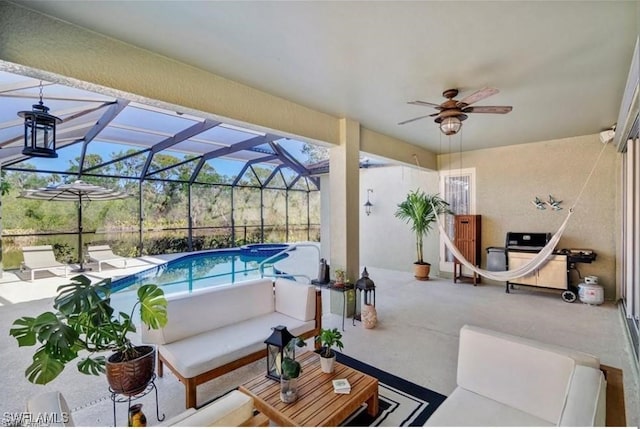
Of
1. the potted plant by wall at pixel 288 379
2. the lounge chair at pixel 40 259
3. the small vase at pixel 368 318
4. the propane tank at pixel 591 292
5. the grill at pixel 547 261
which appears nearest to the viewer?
the potted plant by wall at pixel 288 379

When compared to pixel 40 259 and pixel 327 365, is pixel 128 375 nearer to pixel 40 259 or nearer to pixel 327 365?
pixel 327 365

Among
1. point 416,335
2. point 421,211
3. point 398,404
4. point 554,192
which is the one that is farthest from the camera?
point 421,211

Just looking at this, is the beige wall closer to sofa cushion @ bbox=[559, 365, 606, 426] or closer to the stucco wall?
the stucco wall

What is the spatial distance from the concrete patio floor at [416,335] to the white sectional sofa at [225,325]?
0.32 meters

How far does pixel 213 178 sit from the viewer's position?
1053 centimetres

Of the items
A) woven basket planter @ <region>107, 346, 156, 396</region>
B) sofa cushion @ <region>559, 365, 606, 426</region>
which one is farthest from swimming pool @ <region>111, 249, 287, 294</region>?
sofa cushion @ <region>559, 365, 606, 426</region>

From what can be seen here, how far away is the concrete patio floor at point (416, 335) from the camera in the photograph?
7.81 ft

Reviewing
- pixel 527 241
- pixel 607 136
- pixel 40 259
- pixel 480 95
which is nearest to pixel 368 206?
pixel 527 241

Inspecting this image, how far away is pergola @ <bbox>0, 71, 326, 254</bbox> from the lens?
13.7 ft

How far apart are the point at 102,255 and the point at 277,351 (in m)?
8.40

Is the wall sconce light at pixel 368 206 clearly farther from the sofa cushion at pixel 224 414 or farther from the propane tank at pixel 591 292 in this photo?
A: the sofa cushion at pixel 224 414

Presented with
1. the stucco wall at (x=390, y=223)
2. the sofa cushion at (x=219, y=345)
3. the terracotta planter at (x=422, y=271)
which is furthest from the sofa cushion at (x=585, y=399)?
the stucco wall at (x=390, y=223)

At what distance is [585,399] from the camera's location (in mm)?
1315

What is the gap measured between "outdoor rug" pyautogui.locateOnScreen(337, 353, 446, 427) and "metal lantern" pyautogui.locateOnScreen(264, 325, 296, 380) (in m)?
0.59
